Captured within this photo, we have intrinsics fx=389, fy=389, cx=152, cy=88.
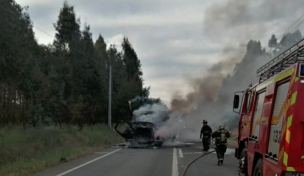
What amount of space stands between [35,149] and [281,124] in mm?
15166

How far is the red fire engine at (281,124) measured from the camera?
5371 mm

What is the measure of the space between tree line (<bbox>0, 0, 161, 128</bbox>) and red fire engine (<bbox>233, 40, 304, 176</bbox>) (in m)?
19.1

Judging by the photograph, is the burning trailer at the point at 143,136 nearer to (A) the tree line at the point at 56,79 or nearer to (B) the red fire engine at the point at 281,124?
(A) the tree line at the point at 56,79

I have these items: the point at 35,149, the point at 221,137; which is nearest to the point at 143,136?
the point at 35,149

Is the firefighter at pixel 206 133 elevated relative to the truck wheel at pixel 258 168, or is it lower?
lower

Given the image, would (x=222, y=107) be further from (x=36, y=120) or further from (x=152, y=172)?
(x=152, y=172)

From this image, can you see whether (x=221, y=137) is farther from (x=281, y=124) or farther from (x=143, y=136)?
(x=281, y=124)

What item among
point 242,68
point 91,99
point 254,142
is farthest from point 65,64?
point 254,142

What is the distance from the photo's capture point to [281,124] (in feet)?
19.2

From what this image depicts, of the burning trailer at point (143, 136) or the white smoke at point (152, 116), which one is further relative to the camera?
the white smoke at point (152, 116)

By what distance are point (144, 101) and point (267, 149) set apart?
38307 mm

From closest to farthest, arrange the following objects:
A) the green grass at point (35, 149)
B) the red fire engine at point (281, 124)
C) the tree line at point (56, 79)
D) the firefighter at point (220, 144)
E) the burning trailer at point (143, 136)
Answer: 1. the red fire engine at point (281, 124)
2. the green grass at point (35, 149)
3. the firefighter at point (220, 144)
4. the burning trailer at point (143, 136)
5. the tree line at point (56, 79)

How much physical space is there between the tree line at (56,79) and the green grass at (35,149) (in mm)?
3117

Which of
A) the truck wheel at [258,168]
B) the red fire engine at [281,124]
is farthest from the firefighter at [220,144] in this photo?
the truck wheel at [258,168]
